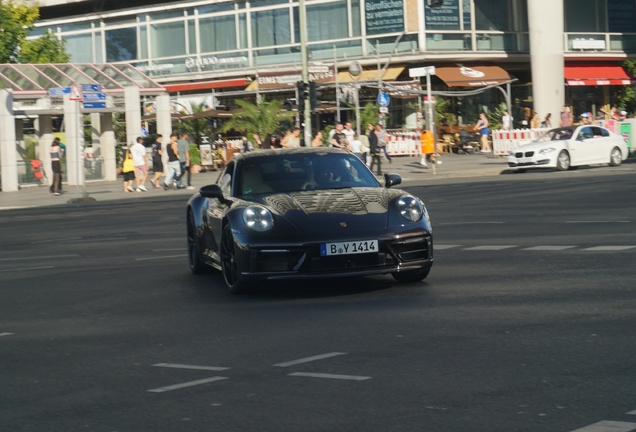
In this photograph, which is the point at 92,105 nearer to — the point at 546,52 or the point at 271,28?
the point at 546,52

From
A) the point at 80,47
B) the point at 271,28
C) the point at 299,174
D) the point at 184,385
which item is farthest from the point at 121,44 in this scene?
the point at 184,385

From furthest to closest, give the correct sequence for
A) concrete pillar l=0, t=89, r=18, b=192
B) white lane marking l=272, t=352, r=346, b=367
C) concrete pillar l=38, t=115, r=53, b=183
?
concrete pillar l=38, t=115, r=53, b=183 < concrete pillar l=0, t=89, r=18, b=192 < white lane marking l=272, t=352, r=346, b=367

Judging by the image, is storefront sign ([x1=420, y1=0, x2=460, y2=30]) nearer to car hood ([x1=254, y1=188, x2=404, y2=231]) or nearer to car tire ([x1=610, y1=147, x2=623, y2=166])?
car tire ([x1=610, y1=147, x2=623, y2=166])

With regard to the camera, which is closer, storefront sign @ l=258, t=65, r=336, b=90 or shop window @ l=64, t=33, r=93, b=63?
storefront sign @ l=258, t=65, r=336, b=90

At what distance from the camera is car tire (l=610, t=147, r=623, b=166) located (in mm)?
36594

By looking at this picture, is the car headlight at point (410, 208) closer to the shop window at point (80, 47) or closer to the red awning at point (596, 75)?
the red awning at point (596, 75)

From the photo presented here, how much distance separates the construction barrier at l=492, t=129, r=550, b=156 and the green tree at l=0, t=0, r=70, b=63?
79.8 feet

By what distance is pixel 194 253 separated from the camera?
12430 millimetres

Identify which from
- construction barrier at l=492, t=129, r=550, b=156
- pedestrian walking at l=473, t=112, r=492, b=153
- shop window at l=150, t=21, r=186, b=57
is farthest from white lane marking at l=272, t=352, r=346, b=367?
shop window at l=150, t=21, r=186, b=57

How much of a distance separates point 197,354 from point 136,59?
57.6 m

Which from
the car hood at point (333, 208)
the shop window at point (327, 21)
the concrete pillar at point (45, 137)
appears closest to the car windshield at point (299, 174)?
the car hood at point (333, 208)

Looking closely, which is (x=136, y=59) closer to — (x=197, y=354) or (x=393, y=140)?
(x=393, y=140)

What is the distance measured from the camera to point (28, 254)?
16.3 meters

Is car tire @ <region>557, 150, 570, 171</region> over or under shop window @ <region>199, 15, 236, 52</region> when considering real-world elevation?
under
